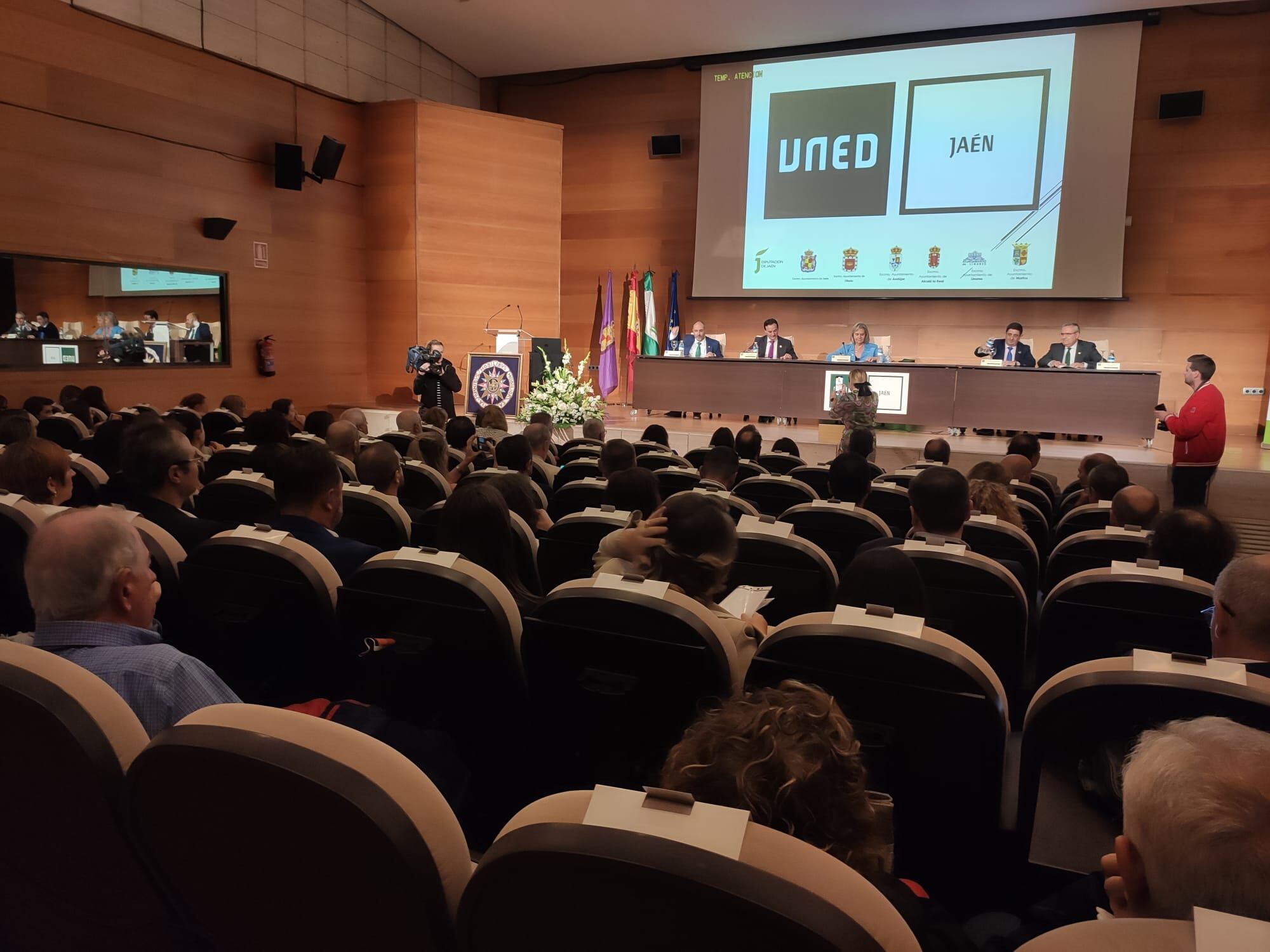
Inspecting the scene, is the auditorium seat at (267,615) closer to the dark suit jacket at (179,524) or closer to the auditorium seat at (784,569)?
the dark suit jacket at (179,524)

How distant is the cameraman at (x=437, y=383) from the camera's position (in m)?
9.90

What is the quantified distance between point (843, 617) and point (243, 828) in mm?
944

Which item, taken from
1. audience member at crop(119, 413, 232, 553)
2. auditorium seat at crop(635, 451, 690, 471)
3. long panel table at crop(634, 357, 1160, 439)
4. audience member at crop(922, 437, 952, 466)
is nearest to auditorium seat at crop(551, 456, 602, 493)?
auditorium seat at crop(635, 451, 690, 471)

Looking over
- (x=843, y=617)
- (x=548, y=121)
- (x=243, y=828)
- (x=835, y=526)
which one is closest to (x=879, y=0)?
(x=548, y=121)

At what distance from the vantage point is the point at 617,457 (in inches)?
169

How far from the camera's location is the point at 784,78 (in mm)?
11320

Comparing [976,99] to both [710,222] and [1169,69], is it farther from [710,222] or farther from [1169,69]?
[710,222]

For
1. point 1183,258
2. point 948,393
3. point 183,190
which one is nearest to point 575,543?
point 948,393

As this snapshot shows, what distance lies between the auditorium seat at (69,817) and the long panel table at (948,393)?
8.80 meters

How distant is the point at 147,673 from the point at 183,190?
9830 millimetres

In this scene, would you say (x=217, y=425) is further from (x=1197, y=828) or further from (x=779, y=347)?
(x=1197, y=828)

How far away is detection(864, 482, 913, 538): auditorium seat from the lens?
401 centimetres

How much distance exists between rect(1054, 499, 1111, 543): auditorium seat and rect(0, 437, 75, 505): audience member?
3.92 meters

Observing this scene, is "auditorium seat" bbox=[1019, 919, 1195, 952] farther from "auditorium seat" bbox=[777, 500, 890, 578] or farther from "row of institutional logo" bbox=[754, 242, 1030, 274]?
"row of institutional logo" bbox=[754, 242, 1030, 274]
